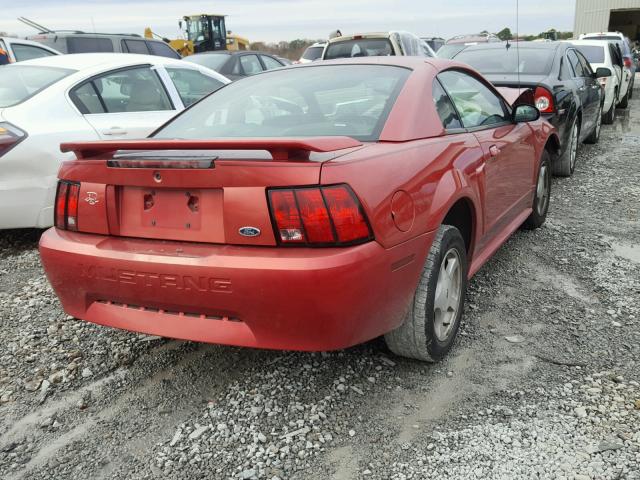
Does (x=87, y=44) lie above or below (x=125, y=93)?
above

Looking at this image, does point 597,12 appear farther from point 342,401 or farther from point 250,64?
point 342,401

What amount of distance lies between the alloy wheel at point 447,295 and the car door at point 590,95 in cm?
526

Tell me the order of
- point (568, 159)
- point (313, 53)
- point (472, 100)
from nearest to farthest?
point (472, 100), point (568, 159), point (313, 53)

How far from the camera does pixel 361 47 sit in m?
12.1

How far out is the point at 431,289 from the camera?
2621mm

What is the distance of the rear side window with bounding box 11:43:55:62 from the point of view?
30.0ft

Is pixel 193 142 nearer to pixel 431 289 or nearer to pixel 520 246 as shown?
pixel 431 289

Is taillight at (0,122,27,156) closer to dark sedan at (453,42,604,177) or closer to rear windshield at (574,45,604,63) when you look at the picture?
dark sedan at (453,42,604,177)

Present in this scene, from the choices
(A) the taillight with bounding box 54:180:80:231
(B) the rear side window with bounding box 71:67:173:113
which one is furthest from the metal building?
(A) the taillight with bounding box 54:180:80:231

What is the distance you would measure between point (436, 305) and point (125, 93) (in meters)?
3.75

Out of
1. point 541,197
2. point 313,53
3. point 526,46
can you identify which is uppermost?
point 526,46

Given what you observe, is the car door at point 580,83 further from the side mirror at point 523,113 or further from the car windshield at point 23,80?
the car windshield at point 23,80

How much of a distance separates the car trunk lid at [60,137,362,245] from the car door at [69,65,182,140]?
2.48 metres

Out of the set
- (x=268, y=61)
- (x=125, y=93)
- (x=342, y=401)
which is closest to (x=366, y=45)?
(x=268, y=61)
